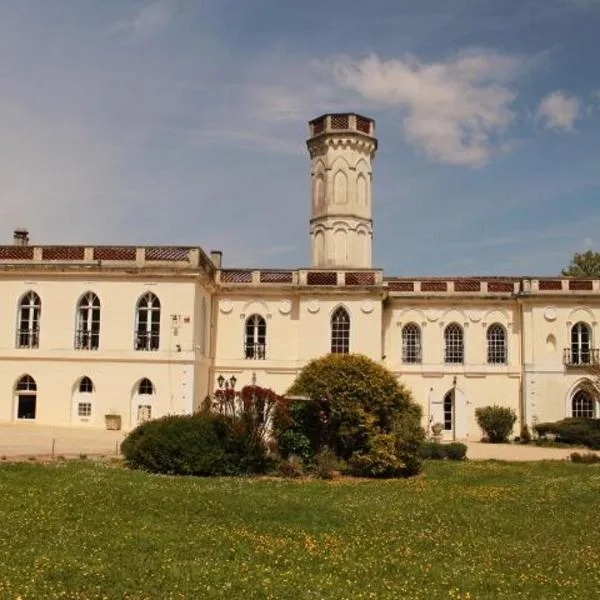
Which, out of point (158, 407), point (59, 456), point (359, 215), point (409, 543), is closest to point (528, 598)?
point (409, 543)

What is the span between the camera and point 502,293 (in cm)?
3762

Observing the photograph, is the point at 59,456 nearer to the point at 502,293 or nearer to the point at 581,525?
the point at 581,525

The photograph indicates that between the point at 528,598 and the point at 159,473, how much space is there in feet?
38.5

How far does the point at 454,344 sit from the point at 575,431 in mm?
6906

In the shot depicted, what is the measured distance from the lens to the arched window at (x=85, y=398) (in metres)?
33.2

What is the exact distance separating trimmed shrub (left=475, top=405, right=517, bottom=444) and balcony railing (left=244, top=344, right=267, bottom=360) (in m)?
10.1

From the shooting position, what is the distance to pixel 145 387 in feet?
109

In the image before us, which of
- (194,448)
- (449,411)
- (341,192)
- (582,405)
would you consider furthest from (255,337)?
(194,448)

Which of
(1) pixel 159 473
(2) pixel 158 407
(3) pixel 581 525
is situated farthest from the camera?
(2) pixel 158 407

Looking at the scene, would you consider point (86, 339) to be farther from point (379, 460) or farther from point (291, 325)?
point (379, 460)

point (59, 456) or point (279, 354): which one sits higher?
point (279, 354)

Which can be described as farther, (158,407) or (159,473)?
(158,407)

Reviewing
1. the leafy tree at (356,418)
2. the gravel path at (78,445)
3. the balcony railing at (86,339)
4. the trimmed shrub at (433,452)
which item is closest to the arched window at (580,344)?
the gravel path at (78,445)

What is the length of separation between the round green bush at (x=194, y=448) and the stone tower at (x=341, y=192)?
2031 centimetres
